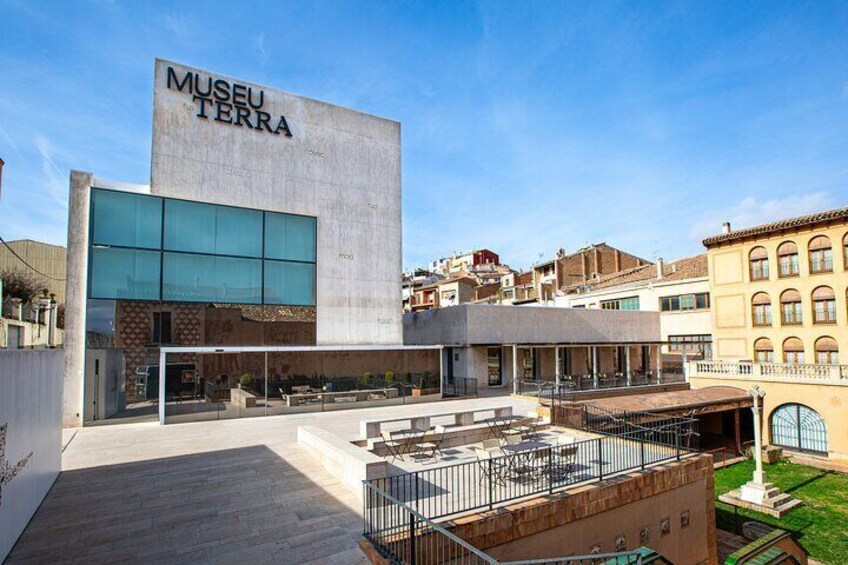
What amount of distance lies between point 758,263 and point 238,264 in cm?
3135

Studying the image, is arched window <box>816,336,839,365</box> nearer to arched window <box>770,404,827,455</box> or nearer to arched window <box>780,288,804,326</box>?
arched window <box>780,288,804,326</box>

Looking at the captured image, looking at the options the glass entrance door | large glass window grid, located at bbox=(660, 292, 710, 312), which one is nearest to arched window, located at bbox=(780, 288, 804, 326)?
large glass window grid, located at bbox=(660, 292, 710, 312)

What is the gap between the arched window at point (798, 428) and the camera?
2488 cm

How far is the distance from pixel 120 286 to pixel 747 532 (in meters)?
23.2

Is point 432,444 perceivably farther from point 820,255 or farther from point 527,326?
point 820,255

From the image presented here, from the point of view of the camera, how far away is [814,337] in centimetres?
2881

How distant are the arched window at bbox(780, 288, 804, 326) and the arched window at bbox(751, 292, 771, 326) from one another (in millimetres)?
757

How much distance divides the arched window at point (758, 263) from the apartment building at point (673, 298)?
3994 millimetres

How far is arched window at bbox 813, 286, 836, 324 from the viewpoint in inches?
1110

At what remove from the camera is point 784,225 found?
29.9 metres

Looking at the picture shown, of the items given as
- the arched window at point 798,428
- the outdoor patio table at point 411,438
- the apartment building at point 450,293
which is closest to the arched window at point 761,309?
the arched window at point 798,428

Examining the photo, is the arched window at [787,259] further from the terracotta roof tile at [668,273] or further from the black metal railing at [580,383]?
the black metal railing at [580,383]

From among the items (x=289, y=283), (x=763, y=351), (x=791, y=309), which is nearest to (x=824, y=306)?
(x=791, y=309)

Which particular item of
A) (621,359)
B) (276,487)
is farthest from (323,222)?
(621,359)
